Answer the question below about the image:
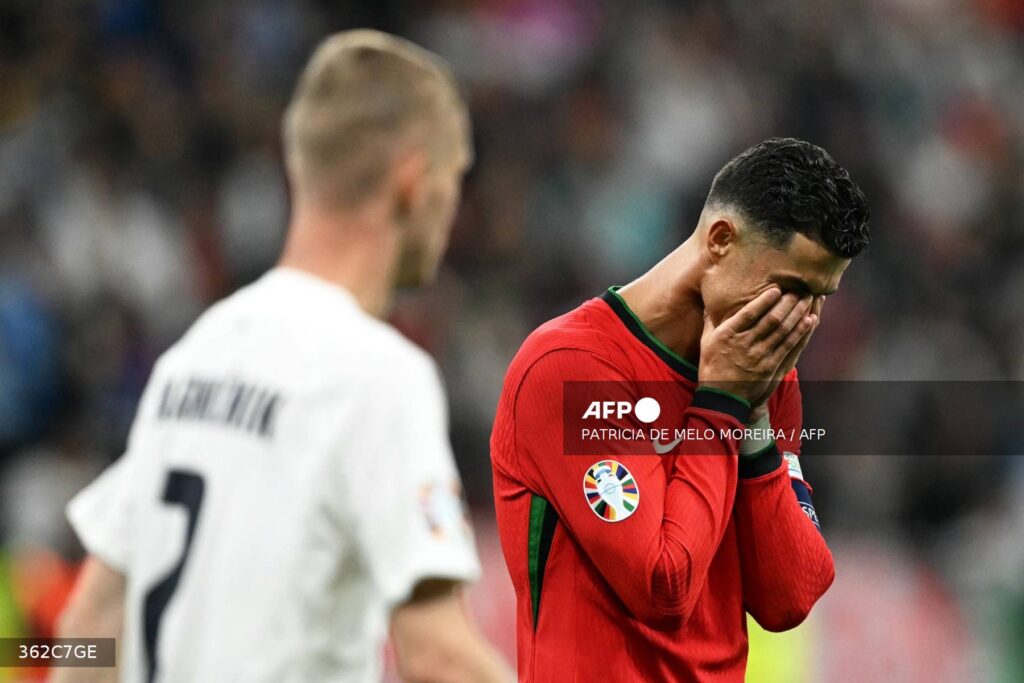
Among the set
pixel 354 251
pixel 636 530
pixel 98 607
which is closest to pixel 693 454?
pixel 636 530

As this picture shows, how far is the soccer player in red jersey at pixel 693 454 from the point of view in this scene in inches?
117

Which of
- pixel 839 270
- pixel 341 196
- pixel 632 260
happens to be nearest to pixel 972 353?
pixel 632 260

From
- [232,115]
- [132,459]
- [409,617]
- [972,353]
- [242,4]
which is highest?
[242,4]

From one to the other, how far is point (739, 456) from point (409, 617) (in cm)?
114

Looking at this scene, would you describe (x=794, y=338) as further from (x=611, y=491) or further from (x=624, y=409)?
(x=611, y=491)

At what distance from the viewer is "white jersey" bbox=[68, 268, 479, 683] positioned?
2.22 meters

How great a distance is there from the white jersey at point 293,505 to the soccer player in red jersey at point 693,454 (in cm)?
76

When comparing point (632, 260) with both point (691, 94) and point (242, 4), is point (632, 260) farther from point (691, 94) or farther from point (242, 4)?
point (242, 4)

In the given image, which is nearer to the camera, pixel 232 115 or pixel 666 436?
pixel 666 436

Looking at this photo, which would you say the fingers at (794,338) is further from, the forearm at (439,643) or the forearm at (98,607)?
the forearm at (98,607)

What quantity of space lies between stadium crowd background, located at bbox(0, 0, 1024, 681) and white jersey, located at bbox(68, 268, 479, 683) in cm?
452

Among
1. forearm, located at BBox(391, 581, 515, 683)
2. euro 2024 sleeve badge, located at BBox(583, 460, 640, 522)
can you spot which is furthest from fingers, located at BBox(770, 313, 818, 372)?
forearm, located at BBox(391, 581, 515, 683)

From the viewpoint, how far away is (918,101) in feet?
36.2

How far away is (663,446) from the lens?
3145 millimetres
